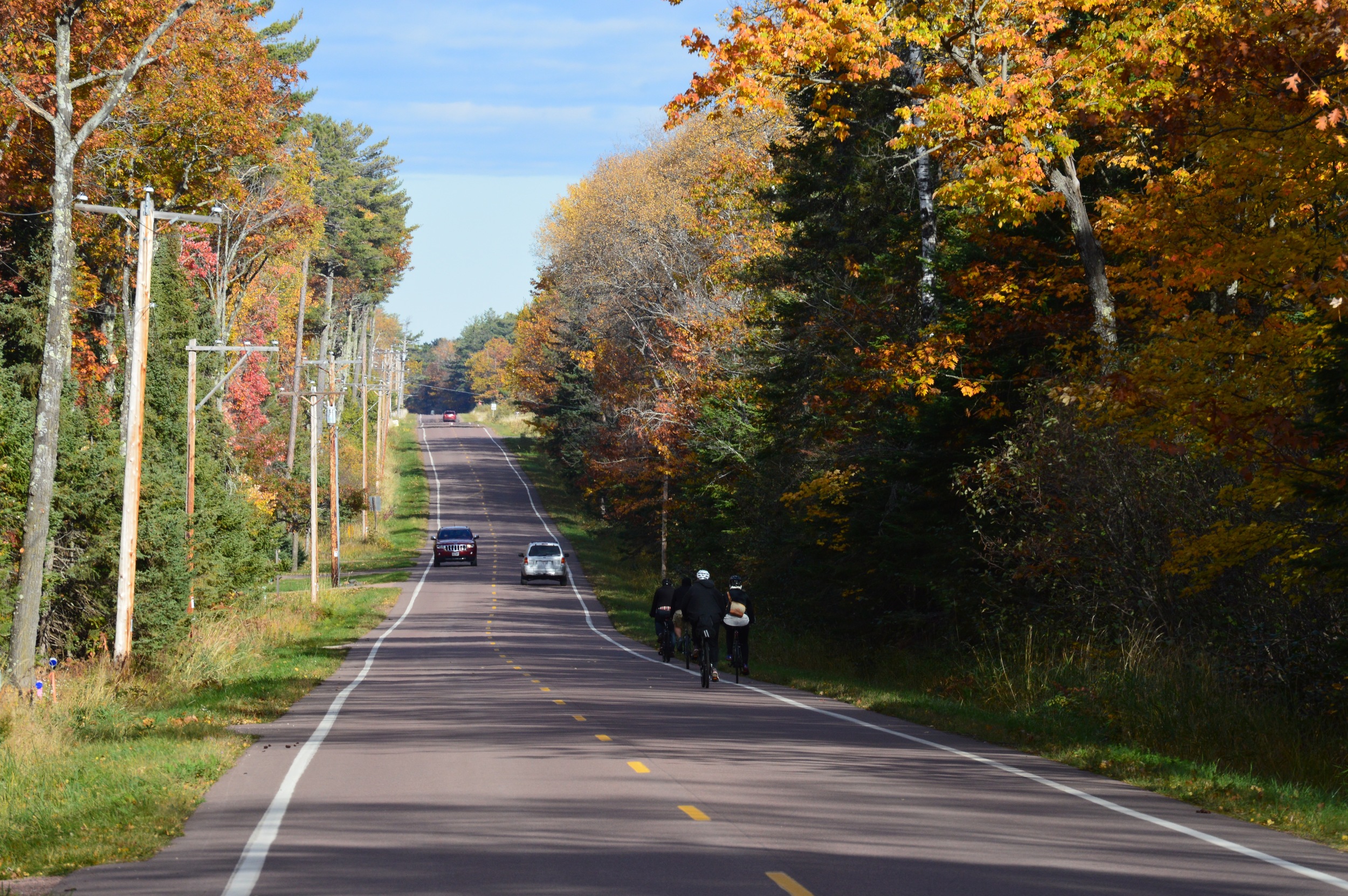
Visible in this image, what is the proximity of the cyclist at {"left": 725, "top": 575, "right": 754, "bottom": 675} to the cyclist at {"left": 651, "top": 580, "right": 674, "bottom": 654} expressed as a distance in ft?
13.6

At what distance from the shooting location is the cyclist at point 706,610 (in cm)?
2252

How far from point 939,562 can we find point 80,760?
1520cm

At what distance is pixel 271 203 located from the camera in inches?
2136

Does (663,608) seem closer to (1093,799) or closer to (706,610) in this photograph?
(706,610)

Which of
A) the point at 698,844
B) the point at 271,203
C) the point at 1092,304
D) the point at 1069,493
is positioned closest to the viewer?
the point at 698,844

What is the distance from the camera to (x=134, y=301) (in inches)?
1725

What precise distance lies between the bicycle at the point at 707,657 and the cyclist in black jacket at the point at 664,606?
557 centimetres

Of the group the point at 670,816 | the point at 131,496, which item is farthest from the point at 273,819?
the point at 131,496

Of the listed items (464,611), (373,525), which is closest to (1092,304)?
(464,611)

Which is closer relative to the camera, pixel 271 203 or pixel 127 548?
pixel 127 548

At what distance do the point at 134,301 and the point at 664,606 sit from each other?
23.6 m

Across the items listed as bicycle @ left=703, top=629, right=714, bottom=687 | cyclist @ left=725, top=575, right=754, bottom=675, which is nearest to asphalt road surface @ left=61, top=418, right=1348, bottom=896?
bicycle @ left=703, top=629, right=714, bottom=687

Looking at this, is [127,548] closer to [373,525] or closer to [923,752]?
[923,752]

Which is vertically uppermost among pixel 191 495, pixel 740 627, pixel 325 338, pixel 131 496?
pixel 325 338
